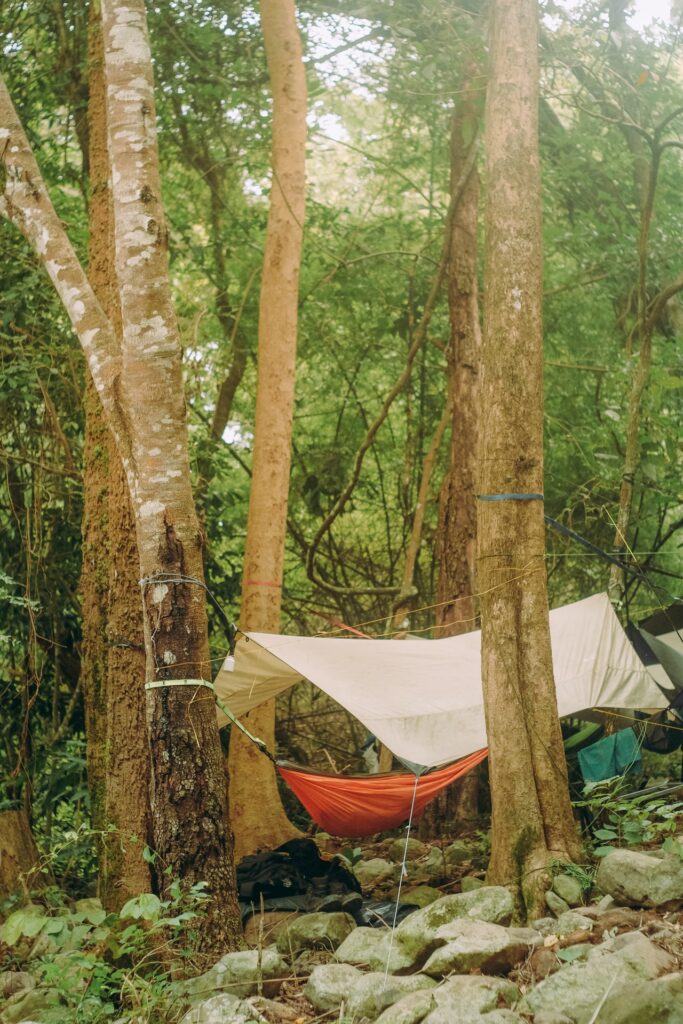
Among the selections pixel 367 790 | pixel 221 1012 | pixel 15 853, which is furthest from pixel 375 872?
pixel 221 1012

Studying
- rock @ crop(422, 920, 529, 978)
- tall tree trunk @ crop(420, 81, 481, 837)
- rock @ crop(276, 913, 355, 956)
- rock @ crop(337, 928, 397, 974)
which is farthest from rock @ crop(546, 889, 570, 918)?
tall tree trunk @ crop(420, 81, 481, 837)

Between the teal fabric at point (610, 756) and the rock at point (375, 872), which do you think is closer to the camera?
the teal fabric at point (610, 756)

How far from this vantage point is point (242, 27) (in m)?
5.21

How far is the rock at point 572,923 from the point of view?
2.43 metres

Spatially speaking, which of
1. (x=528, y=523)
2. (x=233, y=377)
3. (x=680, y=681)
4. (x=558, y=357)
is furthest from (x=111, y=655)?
(x=558, y=357)

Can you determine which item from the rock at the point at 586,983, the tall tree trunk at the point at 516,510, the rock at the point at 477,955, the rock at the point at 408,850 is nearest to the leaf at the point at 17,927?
the rock at the point at 477,955

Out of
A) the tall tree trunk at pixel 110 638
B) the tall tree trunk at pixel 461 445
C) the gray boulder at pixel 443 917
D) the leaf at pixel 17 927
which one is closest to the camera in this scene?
the leaf at pixel 17 927

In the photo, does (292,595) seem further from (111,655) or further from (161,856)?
(161,856)

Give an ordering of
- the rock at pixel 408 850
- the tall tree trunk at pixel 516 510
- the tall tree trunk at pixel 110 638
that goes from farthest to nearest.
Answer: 1. the rock at pixel 408 850
2. the tall tree trunk at pixel 110 638
3. the tall tree trunk at pixel 516 510

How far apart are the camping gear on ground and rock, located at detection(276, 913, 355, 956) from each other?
198mm

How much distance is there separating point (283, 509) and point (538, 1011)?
2748 mm

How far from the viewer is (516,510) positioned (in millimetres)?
3053

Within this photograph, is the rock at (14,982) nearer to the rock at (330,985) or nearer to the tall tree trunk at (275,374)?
the rock at (330,985)

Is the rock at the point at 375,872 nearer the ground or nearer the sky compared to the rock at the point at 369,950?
nearer the ground
